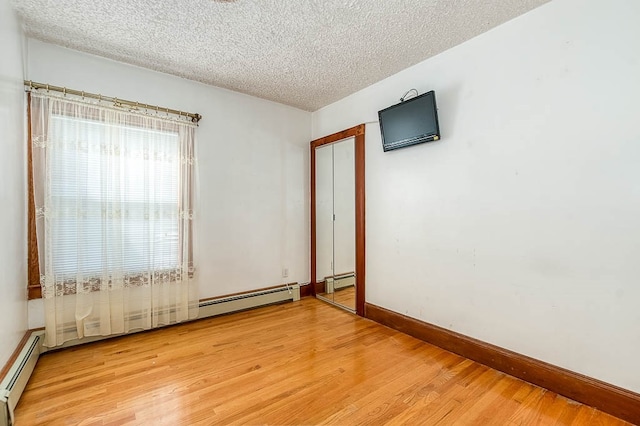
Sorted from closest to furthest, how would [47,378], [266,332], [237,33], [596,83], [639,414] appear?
[639,414]
[596,83]
[47,378]
[237,33]
[266,332]

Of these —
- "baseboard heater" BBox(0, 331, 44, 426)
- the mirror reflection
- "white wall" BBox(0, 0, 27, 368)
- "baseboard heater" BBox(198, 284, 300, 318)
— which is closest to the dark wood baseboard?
the mirror reflection

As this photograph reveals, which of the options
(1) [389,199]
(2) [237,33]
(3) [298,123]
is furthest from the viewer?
(3) [298,123]

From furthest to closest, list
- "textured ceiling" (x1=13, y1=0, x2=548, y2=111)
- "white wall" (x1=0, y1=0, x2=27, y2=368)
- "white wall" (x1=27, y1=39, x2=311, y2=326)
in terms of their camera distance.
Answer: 1. "white wall" (x1=27, y1=39, x2=311, y2=326)
2. "textured ceiling" (x1=13, y1=0, x2=548, y2=111)
3. "white wall" (x1=0, y1=0, x2=27, y2=368)

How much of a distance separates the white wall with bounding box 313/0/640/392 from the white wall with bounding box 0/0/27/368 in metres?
2.96

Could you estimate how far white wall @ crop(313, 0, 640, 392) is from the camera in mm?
1634

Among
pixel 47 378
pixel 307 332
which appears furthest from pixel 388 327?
pixel 47 378

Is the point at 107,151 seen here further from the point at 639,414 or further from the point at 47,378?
the point at 639,414

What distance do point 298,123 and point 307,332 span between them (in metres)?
2.66

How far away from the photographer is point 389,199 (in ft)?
9.70

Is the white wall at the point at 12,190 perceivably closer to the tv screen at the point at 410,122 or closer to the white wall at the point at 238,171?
the white wall at the point at 238,171

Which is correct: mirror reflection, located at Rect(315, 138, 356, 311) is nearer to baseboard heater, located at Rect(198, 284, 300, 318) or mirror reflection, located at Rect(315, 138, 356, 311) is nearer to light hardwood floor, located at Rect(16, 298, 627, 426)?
baseboard heater, located at Rect(198, 284, 300, 318)

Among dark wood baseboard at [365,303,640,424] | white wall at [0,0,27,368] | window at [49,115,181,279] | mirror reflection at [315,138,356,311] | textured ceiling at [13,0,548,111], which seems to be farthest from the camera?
mirror reflection at [315,138,356,311]

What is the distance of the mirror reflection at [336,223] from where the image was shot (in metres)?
3.40

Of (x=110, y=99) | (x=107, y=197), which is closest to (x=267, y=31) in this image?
(x=110, y=99)
